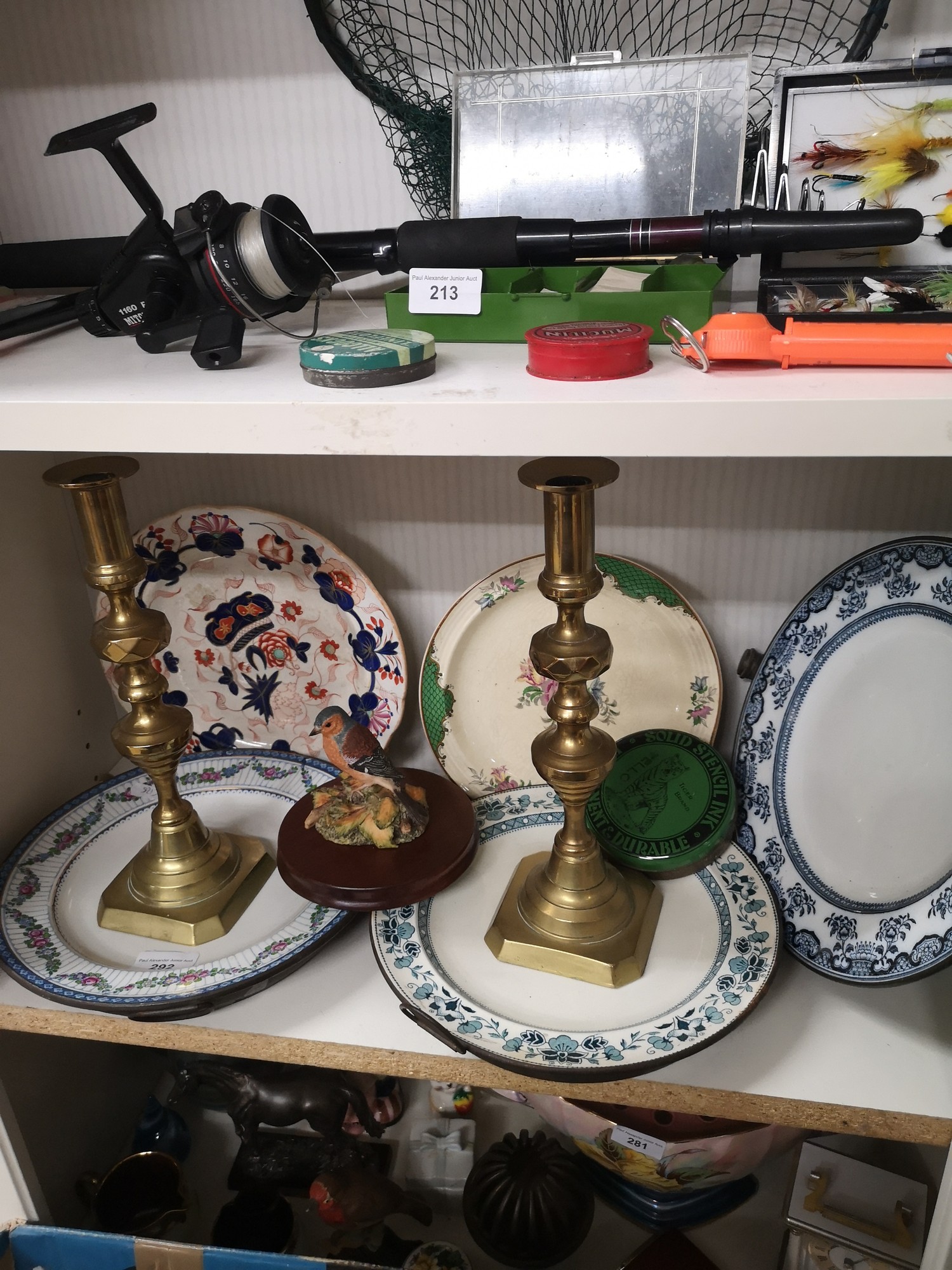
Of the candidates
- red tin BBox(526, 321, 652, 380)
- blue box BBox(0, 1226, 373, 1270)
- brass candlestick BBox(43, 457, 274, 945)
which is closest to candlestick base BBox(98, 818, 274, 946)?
brass candlestick BBox(43, 457, 274, 945)

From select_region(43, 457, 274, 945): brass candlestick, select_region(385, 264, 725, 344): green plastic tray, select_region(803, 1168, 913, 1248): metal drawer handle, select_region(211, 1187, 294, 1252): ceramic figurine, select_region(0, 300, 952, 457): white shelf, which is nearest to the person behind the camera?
select_region(0, 300, 952, 457): white shelf

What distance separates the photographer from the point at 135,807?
889mm

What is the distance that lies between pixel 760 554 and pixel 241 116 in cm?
58

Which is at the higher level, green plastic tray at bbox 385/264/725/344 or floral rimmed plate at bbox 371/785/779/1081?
green plastic tray at bbox 385/264/725/344

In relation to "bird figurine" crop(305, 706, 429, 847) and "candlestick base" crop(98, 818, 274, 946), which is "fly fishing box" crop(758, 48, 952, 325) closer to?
"bird figurine" crop(305, 706, 429, 847)

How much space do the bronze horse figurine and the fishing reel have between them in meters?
0.66

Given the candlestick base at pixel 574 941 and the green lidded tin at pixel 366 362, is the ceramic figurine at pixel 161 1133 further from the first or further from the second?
the green lidded tin at pixel 366 362

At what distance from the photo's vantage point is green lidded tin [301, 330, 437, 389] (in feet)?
1.69

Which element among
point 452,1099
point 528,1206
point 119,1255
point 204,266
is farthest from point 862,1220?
point 204,266

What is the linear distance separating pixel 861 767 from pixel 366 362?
48 centimetres

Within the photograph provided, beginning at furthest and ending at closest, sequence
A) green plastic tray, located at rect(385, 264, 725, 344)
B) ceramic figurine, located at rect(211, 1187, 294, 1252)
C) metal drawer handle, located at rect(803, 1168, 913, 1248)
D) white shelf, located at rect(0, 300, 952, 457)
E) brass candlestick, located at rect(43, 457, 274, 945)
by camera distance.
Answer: ceramic figurine, located at rect(211, 1187, 294, 1252), metal drawer handle, located at rect(803, 1168, 913, 1248), brass candlestick, located at rect(43, 457, 274, 945), green plastic tray, located at rect(385, 264, 725, 344), white shelf, located at rect(0, 300, 952, 457)

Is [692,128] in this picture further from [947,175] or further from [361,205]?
[361,205]

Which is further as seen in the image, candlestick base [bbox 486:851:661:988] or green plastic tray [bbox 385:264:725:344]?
candlestick base [bbox 486:851:661:988]

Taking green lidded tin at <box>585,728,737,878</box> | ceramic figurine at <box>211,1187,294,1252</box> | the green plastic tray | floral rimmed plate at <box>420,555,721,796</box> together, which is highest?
the green plastic tray
